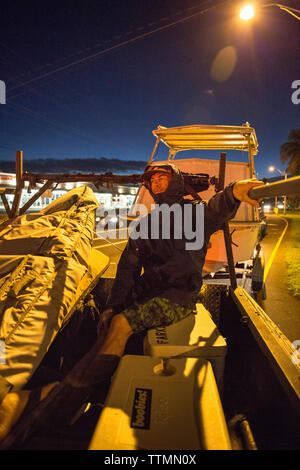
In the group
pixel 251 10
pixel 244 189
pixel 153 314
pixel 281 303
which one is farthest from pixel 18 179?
pixel 251 10

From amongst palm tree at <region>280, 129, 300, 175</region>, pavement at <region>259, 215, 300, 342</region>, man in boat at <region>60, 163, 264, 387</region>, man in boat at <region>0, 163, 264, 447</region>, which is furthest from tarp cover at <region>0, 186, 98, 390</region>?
palm tree at <region>280, 129, 300, 175</region>

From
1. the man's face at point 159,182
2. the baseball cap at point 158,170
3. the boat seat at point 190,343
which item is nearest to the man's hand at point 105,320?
the boat seat at point 190,343

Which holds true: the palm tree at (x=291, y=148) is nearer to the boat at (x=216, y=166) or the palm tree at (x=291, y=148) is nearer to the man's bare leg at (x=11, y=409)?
the boat at (x=216, y=166)

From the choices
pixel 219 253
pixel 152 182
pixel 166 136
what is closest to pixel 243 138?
pixel 166 136

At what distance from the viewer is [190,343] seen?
1.70 m

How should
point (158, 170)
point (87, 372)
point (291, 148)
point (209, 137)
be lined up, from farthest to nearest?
point (291, 148), point (209, 137), point (158, 170), point (87, 372)

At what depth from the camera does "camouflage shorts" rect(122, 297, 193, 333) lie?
6.54 ft

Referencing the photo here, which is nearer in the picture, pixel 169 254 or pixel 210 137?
pixel 169 254

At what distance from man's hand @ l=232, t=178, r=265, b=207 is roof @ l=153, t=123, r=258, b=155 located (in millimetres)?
3148

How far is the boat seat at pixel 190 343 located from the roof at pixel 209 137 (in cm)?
378

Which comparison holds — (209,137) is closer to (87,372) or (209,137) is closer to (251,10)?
(251,10)

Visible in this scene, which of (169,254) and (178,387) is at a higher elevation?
(169,254)

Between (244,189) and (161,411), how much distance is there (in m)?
1.40
